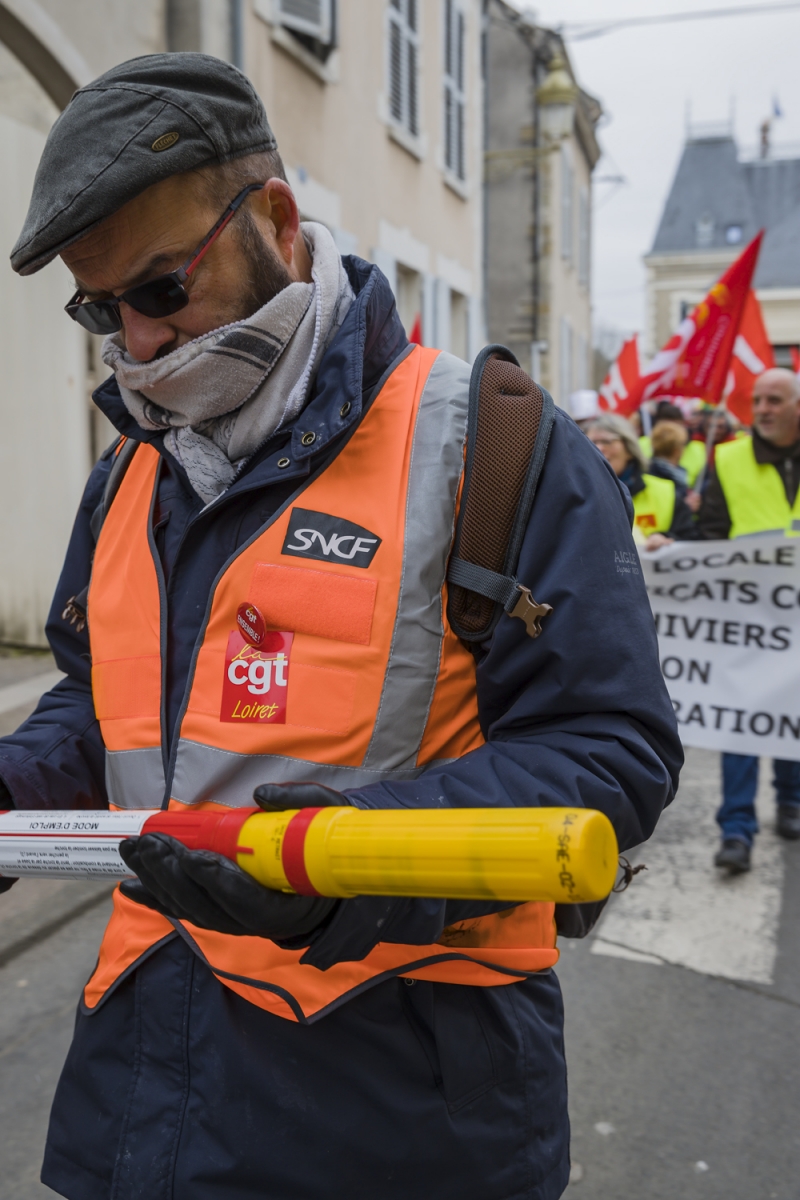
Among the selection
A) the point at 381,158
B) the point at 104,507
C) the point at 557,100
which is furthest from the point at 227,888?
the point at 557,100

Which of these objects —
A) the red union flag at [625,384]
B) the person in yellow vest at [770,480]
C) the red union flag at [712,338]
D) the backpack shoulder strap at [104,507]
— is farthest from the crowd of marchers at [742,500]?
the backpack shoulder strap at [104,507]

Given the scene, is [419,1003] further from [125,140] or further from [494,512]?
[125,140]

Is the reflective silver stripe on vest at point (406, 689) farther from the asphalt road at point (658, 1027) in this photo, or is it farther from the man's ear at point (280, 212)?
the asphalt road at point (658, 1027)

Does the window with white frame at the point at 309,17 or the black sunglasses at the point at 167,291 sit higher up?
the window with white frame at the point at 309,17

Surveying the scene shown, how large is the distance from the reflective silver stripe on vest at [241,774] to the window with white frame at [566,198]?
2251 centimetres

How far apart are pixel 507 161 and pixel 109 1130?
2274cm

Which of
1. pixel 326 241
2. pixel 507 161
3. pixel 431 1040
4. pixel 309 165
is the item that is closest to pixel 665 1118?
pixel 431 1040

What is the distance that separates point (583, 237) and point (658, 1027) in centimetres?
2510

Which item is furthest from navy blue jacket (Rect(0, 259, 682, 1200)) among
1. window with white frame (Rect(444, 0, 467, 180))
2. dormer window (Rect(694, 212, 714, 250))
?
dormer window (Rect(694, 212, 714, 250))

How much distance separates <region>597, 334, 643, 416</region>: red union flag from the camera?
9.42 m

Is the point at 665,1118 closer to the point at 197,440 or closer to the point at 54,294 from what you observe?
the point at 197,440

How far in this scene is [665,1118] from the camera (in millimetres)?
3084

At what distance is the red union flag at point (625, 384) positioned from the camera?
9.42 metres

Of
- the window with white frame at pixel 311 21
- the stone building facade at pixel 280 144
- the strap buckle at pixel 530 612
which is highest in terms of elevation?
the window with white frame at pixel 311 21
